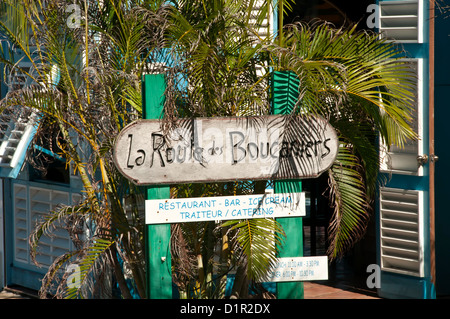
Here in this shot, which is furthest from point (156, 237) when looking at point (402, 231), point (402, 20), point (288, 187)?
point (402, 20)

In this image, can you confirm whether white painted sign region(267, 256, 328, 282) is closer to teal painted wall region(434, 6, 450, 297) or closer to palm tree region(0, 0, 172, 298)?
palm tree region(0, 0, 172, 298)

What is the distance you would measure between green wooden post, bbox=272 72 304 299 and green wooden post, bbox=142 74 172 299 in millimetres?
750

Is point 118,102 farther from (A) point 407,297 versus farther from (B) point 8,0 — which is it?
(A) point 407,297

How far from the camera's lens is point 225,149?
4.66 meters

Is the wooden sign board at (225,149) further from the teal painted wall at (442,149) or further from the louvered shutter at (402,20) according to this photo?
the teal painted wall at (442,149)

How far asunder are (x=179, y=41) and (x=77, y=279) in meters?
1.80

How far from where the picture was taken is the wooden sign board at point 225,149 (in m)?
4.53

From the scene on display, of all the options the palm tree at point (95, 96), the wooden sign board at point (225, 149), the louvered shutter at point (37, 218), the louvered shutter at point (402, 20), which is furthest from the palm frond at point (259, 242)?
the louvered shutter at point (37, 218)

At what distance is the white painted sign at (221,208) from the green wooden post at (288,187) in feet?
0.24

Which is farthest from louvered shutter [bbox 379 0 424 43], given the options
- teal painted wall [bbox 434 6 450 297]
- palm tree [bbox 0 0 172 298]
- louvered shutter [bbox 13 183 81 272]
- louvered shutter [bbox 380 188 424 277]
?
louvered shutter [bbox 13 183 81 272]

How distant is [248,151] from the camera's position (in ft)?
15.4

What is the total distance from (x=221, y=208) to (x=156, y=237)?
46 cm

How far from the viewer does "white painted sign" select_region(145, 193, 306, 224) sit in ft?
14.9

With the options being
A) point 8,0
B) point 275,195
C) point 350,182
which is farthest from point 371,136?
point 8,0
